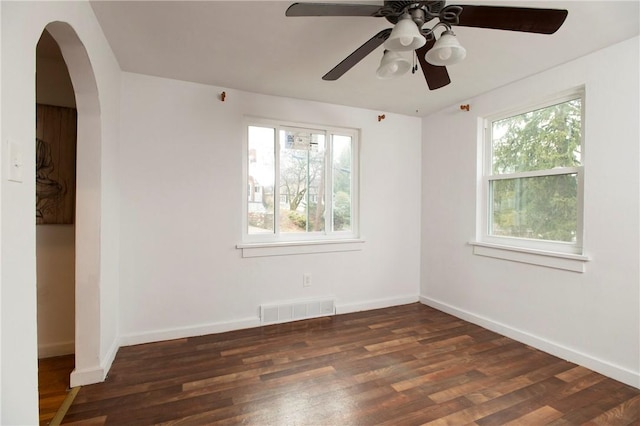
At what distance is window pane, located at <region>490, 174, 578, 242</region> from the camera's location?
2504mm

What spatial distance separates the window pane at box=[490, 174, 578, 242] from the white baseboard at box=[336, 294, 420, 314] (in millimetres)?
1321

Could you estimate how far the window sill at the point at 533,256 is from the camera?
93.3 inches

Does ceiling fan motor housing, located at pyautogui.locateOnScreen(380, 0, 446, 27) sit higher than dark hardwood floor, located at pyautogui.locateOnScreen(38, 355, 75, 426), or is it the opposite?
ceiling fan motor housing, located at pyautogui.locateOnScreen(380, 0, 446, 27)

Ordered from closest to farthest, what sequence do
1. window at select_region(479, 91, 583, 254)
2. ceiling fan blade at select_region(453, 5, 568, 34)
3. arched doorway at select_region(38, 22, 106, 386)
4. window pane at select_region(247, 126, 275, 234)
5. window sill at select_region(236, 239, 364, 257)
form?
ceiling fan blade at select_region(453, 5, 568, 34) < arched doorway at select_region(38, 22, 106, 386) < window at select_region(479, 91, 583, 254) < window sill at select_region(236, 239, 364, 257) < window pane at select_region(247, 126, 275, 234)

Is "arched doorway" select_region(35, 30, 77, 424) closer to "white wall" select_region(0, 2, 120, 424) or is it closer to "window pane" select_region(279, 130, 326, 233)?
"white wall" select_region(0, 2, 120, 424)

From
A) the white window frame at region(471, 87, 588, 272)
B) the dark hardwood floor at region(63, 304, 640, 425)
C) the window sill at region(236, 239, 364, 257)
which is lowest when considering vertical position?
the dark hardwood floor at region(63, 304, 640, 425)

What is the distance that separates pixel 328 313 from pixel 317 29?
2706 mm

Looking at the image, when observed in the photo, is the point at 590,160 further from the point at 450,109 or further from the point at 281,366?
the point at 281,366

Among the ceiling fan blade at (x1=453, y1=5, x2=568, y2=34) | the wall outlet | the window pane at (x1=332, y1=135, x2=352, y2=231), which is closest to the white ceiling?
the ceiling fan blade at (x1=453, y1=5, x2=568, y2=34)

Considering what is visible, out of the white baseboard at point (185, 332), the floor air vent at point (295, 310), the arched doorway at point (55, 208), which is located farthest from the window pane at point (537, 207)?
the arched doorway at point (55, 208)

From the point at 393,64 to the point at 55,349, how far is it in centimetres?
326

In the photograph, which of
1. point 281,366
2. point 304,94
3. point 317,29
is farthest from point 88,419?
point 304,94

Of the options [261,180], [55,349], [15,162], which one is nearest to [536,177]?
[261,180]

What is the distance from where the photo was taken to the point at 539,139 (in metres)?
2.73
